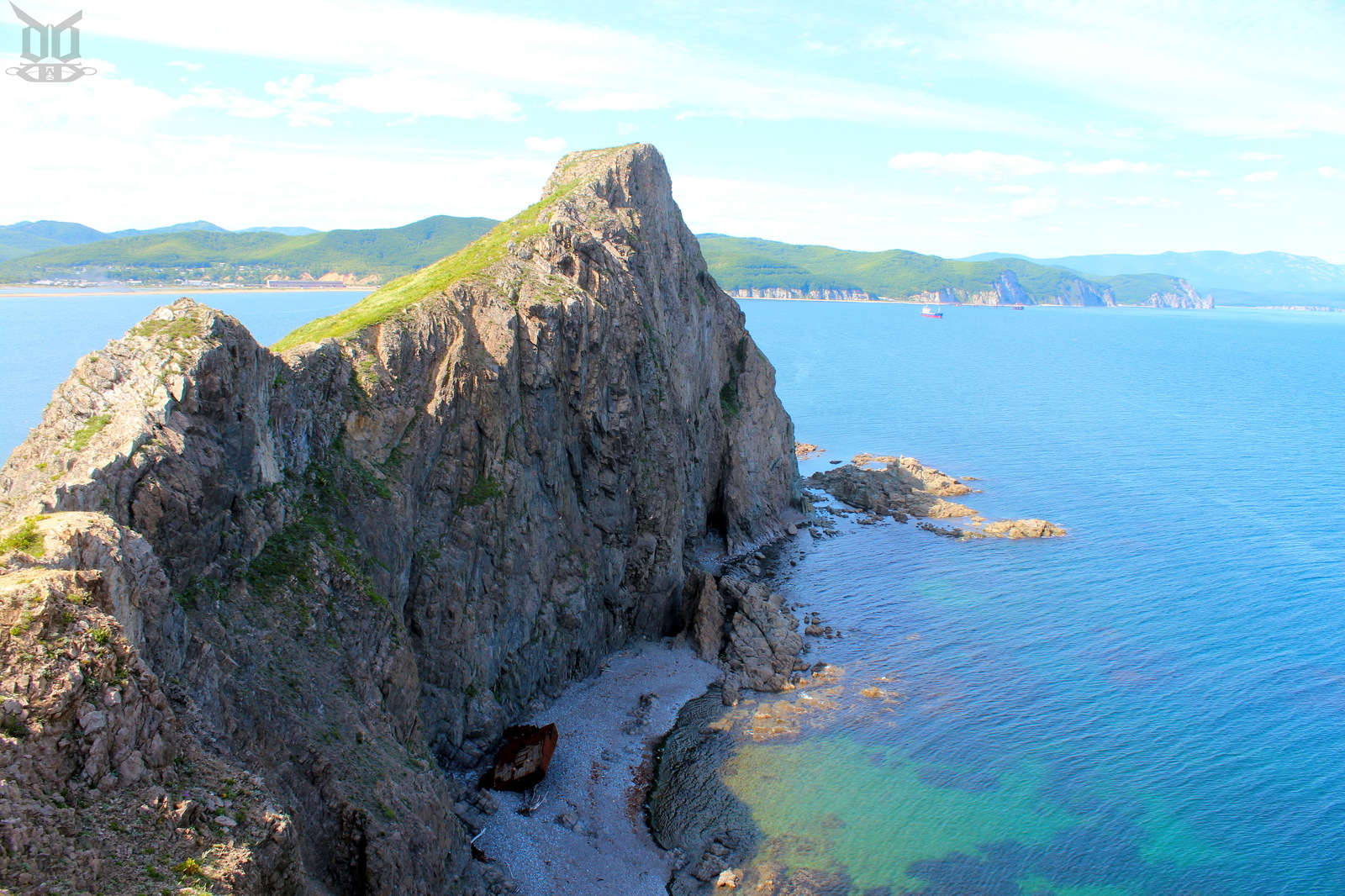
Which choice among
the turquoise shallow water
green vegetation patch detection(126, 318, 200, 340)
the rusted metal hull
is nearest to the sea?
the turquoise shallow water

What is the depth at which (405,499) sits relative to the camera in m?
36.2

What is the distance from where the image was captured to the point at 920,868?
111 feet

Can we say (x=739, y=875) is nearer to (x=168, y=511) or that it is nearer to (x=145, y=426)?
(x=168, y=511)

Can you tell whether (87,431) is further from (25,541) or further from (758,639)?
(758,639)

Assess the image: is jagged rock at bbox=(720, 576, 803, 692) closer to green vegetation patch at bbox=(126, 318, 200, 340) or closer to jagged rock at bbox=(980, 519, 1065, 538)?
jagged rock at bbox=(980, 519, 1065, 538)

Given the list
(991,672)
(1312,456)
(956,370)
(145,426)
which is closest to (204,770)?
(145,426)

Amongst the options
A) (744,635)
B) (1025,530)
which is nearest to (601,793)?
(744,635)

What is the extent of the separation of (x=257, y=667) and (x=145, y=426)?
8.03m

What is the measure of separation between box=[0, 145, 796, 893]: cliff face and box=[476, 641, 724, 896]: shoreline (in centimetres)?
267

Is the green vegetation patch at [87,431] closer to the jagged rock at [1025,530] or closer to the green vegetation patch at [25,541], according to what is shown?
the green vegetation patch at [25,541]

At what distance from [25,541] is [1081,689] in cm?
5088

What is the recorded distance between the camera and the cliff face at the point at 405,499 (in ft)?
76.8

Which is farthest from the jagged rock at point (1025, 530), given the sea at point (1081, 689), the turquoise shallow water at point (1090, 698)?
the turquoise shallow water at point (1090, 698)

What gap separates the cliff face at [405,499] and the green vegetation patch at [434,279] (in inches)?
11.6
